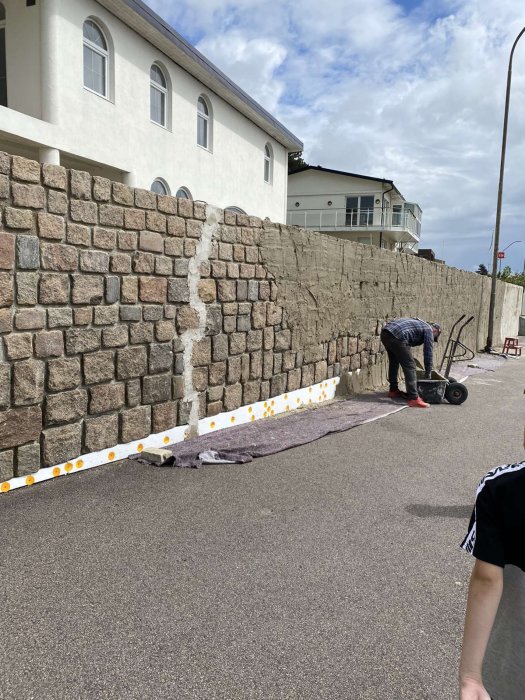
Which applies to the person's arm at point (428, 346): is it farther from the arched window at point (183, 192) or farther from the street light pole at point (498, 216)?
the street light pole at point (498, 216)

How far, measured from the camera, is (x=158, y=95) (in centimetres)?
1444

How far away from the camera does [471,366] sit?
1524cm

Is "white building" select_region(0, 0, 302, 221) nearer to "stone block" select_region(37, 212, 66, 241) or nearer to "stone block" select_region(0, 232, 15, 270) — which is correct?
"stone block" select_region(37, 212, 66, 241)

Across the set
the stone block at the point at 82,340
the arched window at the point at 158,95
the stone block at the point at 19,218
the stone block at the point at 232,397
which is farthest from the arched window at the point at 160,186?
the stone block at the point at 19,218

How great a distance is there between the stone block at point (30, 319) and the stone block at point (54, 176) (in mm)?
1044

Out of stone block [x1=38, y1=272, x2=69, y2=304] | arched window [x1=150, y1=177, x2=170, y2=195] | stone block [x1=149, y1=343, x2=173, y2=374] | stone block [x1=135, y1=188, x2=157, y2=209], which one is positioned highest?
arched window [x1=150, y1=177, x2=170, y2=195]

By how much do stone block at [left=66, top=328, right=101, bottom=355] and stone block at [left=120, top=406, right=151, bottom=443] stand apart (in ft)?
2.65

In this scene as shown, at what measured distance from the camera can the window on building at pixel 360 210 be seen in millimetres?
36312

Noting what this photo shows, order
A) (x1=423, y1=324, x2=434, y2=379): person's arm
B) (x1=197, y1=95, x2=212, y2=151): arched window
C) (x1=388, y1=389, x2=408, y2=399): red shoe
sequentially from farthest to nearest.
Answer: (x1=197, y1=95, x2=212, y2=151): arched window < (x1=388, y1=389, x2=408, y2=399): red shoe < (x1=423, y1=324, x2=434, y2=379): person's arm

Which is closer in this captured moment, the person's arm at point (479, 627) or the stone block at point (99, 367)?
the person's arm at point (479, 627)

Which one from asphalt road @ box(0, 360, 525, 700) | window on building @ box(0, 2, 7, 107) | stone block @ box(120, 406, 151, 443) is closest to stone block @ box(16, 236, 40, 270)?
stone block @ box(120, 406, 151, 443)

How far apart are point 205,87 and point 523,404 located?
1247 cm

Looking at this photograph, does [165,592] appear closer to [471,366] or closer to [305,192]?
[471,366]

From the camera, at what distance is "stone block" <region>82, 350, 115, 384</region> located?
16.3 ft
